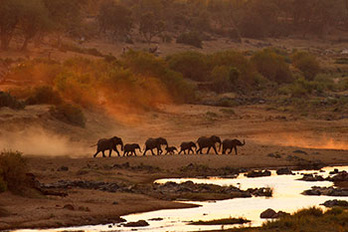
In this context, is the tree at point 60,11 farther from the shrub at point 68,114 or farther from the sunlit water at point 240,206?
the sunlit water at point 240,206

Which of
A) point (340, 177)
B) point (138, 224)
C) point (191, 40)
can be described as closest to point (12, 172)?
point (138, 224)

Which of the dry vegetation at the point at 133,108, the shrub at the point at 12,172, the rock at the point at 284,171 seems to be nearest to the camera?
the shrub at the point at 12,172

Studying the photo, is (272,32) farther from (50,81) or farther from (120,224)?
(120,224)

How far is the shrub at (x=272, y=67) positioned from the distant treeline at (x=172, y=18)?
67.1 ft

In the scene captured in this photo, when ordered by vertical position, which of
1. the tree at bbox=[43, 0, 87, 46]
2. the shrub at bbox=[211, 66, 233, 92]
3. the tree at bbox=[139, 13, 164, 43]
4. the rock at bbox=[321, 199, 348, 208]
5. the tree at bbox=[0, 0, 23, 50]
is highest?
the tree at bbox=[139, 13, 164, 43]

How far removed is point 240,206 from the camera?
22.9 metres

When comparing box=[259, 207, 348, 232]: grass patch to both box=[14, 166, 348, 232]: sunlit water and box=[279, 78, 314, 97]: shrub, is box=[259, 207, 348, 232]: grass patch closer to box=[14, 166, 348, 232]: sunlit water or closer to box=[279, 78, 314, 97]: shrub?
box=[14, 166, 348, 232]: sunlit water

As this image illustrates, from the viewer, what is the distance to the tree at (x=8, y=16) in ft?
217

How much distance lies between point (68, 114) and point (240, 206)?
766 inches

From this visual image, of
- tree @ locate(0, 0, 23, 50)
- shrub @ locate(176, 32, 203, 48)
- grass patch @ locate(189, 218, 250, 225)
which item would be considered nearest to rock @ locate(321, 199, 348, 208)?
grass patch @ locate(189, 218, 250, 225)

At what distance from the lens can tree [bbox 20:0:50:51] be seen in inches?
2687

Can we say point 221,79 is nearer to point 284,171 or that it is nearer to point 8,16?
point 8,16

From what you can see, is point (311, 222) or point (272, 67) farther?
point (272, 67)

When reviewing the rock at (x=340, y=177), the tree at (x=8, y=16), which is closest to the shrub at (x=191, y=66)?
the tree at (x=8, y=16)
